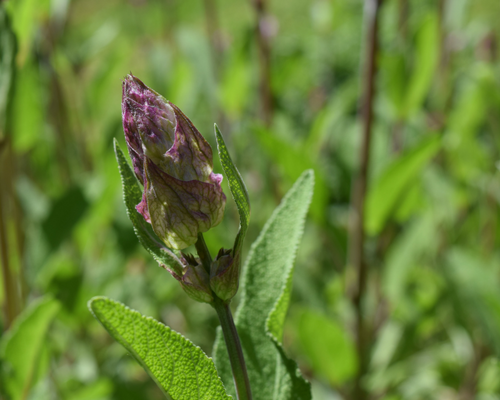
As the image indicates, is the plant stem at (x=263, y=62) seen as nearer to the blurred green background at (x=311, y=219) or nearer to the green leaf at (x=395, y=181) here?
the blurred green background at (x=311, y=219)

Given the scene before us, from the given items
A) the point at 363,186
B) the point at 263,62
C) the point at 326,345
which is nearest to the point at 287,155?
the point at 363,186

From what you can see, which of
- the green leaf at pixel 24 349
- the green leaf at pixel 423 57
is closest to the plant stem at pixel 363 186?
the green leaf at pixel 423 57

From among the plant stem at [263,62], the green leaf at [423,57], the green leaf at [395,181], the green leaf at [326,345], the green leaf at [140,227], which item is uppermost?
the plant stem at [263,62]

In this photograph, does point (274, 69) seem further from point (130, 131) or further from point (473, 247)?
point (130, 131)

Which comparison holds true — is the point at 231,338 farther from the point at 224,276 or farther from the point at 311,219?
the point at 311,219

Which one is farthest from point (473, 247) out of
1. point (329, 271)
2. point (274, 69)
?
point (274, 69)

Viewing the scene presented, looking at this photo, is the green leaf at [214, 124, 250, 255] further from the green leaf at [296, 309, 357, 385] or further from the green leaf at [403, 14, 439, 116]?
the green leaf at [403, 14, 439, 116]
